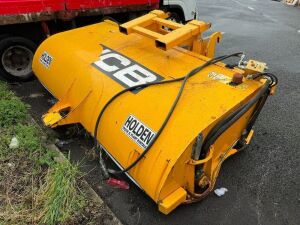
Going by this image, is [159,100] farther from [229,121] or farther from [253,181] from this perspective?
[253,181]

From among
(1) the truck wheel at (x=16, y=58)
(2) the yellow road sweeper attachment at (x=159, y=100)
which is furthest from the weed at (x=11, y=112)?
(1) the truck wheel at (x=16, y=58)

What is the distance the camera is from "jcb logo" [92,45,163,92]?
287cm

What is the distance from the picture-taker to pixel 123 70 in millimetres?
3029

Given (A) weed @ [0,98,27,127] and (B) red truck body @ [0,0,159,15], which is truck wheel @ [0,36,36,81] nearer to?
(B) red truck body @ [0,0,159,15]

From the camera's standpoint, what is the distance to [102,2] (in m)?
4.43

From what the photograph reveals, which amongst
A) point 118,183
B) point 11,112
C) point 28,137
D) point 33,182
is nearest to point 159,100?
point 118,183

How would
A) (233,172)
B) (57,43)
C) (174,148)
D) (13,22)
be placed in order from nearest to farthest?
(174,148)
(233,172)
(57,43)
(13,22)

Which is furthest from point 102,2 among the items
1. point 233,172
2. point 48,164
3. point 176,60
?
point 233,172

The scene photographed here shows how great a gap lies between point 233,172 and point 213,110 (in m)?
1.06

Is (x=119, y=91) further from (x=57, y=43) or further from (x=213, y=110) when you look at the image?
(x=57, y=43)

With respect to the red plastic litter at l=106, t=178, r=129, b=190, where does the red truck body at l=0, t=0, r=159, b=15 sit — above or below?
above

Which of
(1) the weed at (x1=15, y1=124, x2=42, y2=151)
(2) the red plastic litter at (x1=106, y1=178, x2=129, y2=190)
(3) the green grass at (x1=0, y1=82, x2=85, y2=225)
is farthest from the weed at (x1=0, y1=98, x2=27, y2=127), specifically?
(2) the red plastic litter at (x1=106, y1=178, x2=129, y2=190)

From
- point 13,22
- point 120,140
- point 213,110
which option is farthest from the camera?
point 13,22

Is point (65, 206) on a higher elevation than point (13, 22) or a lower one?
lower
